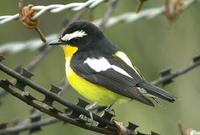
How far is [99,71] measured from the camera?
491cm

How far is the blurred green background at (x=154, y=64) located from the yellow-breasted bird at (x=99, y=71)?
7.87 feet

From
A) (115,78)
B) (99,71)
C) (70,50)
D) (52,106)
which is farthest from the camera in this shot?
(70,50)

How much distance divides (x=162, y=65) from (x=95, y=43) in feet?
9.13

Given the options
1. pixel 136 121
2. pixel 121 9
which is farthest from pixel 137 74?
Answer: pixel 121 9

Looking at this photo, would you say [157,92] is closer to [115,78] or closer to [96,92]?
[115,78]

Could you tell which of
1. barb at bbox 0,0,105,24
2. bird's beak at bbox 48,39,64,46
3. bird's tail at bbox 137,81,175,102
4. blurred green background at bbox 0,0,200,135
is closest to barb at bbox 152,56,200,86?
bird's tail at bbox 137,81,175,102

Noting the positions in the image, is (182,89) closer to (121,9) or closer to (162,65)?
(162,65)

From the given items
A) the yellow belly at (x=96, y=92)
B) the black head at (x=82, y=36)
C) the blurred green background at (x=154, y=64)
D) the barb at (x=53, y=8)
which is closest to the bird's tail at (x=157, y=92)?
the yellow belly at (x=96, y=92)

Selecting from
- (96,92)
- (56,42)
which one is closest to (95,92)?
(96,92)

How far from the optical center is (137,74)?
489cm

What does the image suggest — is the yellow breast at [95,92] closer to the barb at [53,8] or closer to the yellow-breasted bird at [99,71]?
the yellow-breasted bird at [99,71]

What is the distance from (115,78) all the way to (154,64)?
322 centimetres

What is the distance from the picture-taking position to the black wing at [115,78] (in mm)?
4590

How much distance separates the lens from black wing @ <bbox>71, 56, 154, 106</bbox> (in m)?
4.59
